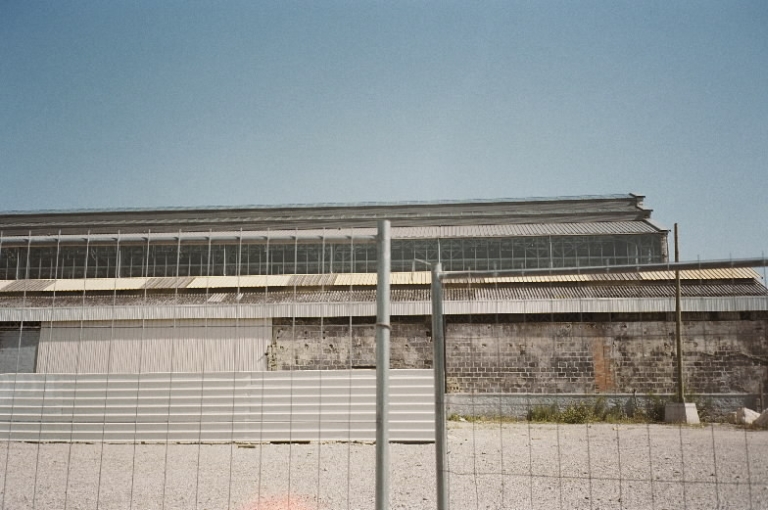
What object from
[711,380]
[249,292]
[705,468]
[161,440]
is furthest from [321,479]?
[249,292]

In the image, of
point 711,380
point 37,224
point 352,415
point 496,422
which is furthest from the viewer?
point 37,224

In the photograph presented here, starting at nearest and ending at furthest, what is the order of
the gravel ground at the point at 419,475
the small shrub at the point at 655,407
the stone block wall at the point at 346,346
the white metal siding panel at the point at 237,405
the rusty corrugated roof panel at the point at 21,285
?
1. the small shrub at the point at 655,407
2. the gravel ground at the point at 419,475
3. the white metal siding panel at the point at 237,405
4. the stone block wall at the point at 346,346
5. the rusty corrugated roof panel at the point at 21,285

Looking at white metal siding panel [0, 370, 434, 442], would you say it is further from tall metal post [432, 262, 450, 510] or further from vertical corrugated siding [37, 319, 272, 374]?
tall metal post [432, 262, 450, 510]

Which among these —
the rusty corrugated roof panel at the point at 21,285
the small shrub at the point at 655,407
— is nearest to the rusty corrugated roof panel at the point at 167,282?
the rusty corrugated roof panel at the point at 21,285

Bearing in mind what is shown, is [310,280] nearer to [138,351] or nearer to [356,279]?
[356,279]

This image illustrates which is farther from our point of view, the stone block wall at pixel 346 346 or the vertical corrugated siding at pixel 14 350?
the stone block wall at pixel 346 346

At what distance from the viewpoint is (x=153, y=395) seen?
39.2 ft

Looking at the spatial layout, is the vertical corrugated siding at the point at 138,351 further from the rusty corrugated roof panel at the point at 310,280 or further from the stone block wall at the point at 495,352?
the rusty corrugated roof panel at the point at 310,280

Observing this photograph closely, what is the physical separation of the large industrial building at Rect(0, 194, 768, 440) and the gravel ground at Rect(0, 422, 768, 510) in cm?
119

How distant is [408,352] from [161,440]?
26.9 ft

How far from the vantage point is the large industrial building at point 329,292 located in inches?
480

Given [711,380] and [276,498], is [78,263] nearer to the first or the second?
[276,498]

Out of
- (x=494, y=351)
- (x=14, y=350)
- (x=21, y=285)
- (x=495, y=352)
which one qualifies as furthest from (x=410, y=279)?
(x=21, y=285)

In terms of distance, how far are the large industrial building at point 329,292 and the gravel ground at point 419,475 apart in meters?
1.19
